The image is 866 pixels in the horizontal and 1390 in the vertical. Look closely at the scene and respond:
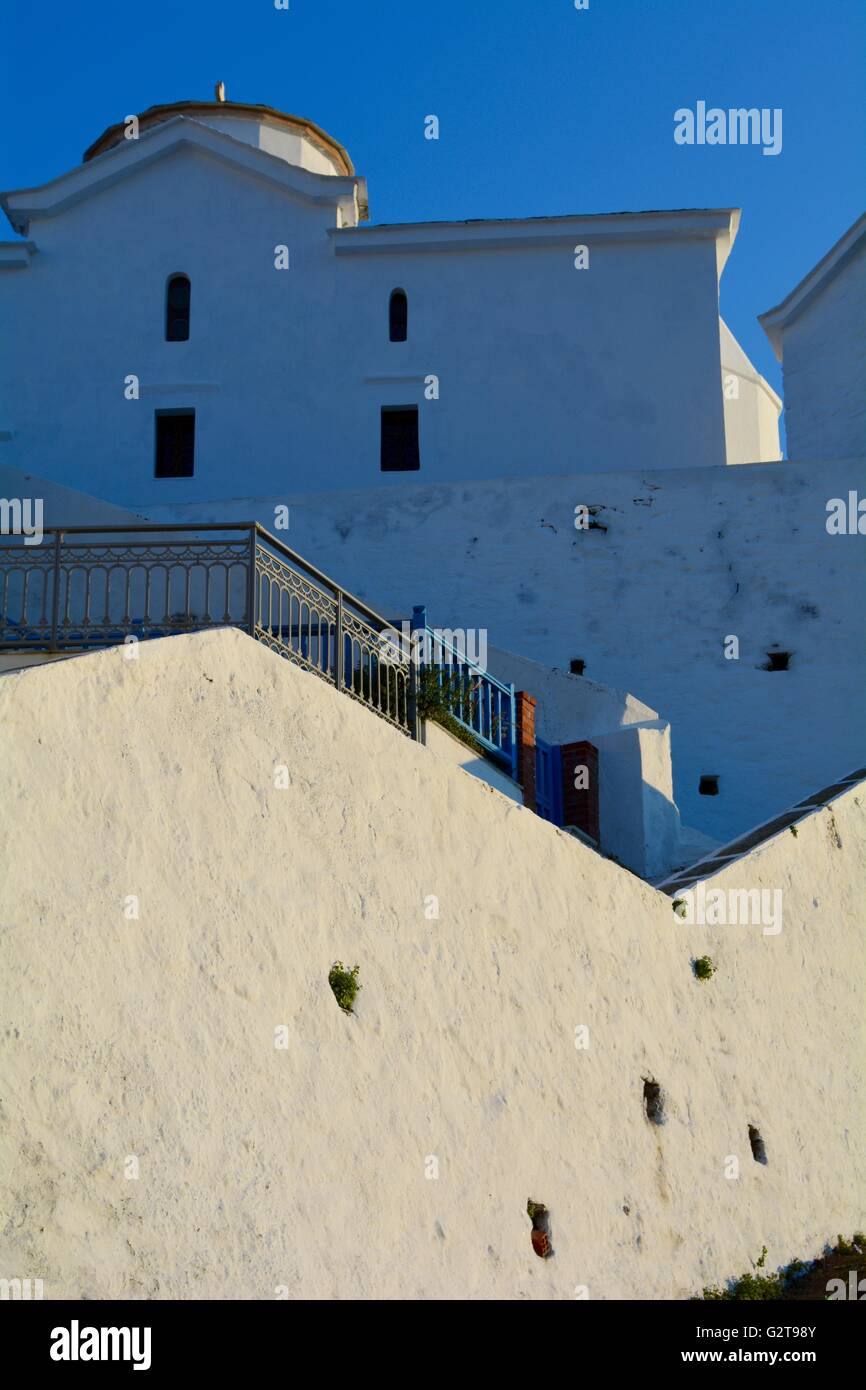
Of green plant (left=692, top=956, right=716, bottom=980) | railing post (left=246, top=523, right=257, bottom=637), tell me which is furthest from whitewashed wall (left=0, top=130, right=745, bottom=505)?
railing post (left=246, top=523, right=257, bottom=637)

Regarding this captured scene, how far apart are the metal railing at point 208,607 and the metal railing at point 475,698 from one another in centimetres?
52

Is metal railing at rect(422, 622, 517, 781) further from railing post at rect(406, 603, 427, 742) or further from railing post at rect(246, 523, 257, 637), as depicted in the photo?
railing post at rect(246, 523, 257, 637)

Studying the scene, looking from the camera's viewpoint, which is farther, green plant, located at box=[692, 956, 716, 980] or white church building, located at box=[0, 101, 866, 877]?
A: white church building, located at box=[0, 101, 866, 877]

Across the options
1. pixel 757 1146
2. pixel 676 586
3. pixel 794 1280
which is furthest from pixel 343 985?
pixel 676 586

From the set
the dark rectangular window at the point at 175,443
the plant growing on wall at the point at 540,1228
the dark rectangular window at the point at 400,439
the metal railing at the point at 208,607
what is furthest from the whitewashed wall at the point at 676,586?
the plant growing on wall at the point at 540,1228

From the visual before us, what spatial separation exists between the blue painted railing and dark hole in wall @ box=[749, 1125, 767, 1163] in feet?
10.9

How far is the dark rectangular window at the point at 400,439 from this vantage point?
73.6 feet

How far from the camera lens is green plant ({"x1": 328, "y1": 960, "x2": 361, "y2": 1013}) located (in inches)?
347

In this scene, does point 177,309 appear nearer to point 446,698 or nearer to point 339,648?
point 446,698

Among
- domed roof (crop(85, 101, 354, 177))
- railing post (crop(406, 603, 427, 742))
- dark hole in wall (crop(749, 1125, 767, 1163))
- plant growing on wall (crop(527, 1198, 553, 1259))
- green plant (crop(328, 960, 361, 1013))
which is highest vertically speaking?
domed roof (crop(85, 101, 354, 177))

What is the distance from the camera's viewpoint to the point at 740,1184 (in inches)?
448
